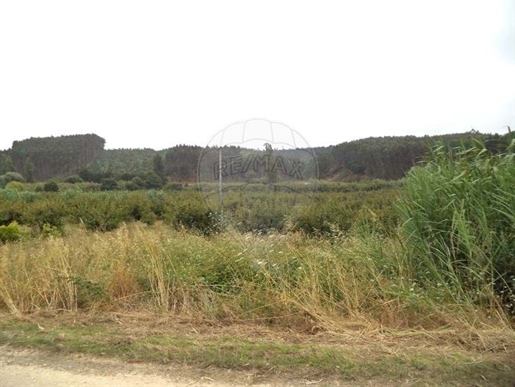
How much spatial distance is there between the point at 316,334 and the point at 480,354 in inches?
53.6

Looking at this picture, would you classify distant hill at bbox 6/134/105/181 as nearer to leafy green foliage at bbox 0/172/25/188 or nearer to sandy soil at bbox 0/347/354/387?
leafy green foliage at bbox 0/172/25/188

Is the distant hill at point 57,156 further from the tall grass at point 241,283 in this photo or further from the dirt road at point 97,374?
the dirt road at point 97,374

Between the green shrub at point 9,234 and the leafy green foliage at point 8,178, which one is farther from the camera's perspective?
the leafy green foliage at point 8,178

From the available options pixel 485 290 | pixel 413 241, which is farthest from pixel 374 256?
pixel 485 290

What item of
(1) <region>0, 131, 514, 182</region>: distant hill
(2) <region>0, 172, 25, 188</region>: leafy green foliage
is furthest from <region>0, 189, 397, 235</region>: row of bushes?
(2) <region>0, 172, 25, 188</region>: leafy green foliage

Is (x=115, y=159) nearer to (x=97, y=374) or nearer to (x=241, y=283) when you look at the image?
(x=241, y=283)

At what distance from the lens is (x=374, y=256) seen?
16.2 feet

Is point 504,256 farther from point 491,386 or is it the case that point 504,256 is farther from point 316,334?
point 316,334

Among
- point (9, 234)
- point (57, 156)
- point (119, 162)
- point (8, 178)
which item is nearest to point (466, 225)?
point (9, 234)

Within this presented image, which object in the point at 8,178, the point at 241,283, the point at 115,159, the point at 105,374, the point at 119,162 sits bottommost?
the point at 105,374

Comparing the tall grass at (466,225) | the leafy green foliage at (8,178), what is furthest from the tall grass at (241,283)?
the leafy green foliage at (8,178)

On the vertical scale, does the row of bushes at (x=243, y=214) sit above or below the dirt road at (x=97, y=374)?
above

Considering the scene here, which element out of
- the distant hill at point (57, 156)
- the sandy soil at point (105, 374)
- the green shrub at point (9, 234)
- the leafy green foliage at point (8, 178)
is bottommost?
the sandy soil at point (105, 374)

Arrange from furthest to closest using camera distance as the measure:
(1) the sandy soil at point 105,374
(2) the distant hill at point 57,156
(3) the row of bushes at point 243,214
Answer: (2) the distant hill at point 57,156 → (3) the row of bushes at point 243,214 → (1) the sandy soil at point 105,374
